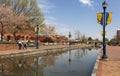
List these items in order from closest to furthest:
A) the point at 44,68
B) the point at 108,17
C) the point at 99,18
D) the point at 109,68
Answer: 1. the point at 109,68
2. the point at 44,68
3. the point at 108,17
4. the point at 99,18

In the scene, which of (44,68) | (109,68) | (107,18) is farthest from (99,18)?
(109,68)

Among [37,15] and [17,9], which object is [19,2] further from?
[37,15]

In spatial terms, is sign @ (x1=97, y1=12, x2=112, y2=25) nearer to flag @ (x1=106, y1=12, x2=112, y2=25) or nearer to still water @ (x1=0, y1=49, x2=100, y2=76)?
flag @ (x1=106, y1=12, x2=112, y2=25)

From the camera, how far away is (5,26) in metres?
48.0

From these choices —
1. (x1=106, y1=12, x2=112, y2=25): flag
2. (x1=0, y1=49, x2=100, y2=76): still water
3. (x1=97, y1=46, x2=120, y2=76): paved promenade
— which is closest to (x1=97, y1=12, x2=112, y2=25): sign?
(x1=106, y1=12, x2=112, y2=25): flag

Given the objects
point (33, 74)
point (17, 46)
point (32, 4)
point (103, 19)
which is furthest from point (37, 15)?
point (33, 74)

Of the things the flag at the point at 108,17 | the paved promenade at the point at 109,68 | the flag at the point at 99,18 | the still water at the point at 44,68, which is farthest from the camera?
the flag at the point at 99,18

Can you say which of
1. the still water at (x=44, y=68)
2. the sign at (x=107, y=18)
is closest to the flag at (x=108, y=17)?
the sign at (x=107, y=18)

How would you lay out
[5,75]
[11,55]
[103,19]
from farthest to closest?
[11,55] → [103,19] → [5,75]

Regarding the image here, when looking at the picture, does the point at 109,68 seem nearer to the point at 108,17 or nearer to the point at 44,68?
the point at 44,68

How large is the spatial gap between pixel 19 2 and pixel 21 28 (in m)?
5.87

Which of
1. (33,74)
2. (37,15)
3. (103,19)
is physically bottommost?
(33,74)

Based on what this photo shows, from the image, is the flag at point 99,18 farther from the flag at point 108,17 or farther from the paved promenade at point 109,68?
the paved promenade at point 109,68

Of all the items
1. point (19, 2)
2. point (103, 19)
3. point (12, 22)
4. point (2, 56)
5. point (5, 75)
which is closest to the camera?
point (5, 75)
